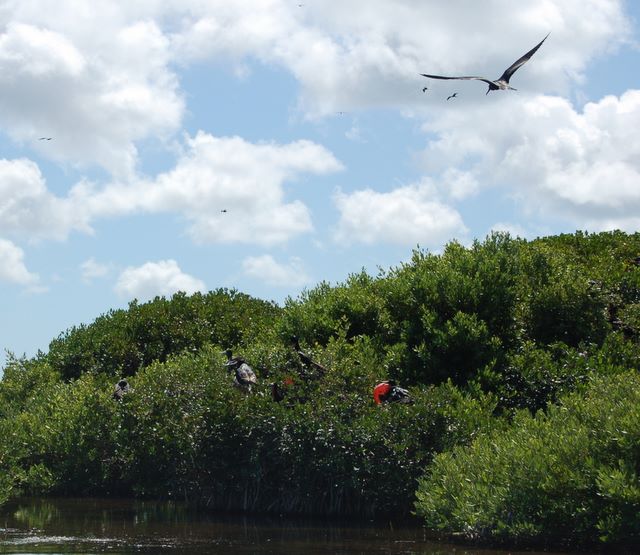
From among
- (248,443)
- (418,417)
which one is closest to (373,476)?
(418,417)

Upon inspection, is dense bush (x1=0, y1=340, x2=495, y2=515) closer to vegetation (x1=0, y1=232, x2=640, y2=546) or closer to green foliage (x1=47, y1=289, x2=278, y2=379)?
vegetation (x1=0, y1=232, x2=640, y2=546)

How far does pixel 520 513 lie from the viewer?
73.9ft

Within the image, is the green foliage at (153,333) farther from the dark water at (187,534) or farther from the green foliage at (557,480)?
the green foliage at (557,480)

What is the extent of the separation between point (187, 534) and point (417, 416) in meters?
6.65

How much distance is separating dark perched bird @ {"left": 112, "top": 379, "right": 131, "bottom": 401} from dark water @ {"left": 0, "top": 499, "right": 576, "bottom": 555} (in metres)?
3.83

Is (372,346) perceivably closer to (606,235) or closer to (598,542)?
(598,542)

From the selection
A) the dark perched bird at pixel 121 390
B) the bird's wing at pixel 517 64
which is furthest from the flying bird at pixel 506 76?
the dark perched bird at pixel 121 390

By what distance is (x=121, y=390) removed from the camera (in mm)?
34031

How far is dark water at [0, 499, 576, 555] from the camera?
23.6 metres

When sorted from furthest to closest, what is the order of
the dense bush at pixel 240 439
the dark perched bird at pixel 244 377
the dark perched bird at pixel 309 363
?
1. the dark perched bird at pixel 244 377
2. the dark perched bird at pixel 309 363
3. the dense bush at pixel 240 439

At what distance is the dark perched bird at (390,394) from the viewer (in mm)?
27812

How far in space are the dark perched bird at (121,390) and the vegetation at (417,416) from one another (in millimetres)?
369

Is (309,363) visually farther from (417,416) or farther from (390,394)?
(417,416)

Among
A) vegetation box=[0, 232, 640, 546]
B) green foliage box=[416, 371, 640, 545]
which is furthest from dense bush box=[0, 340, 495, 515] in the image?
green foliage box=[416, 371, 640, 545]
